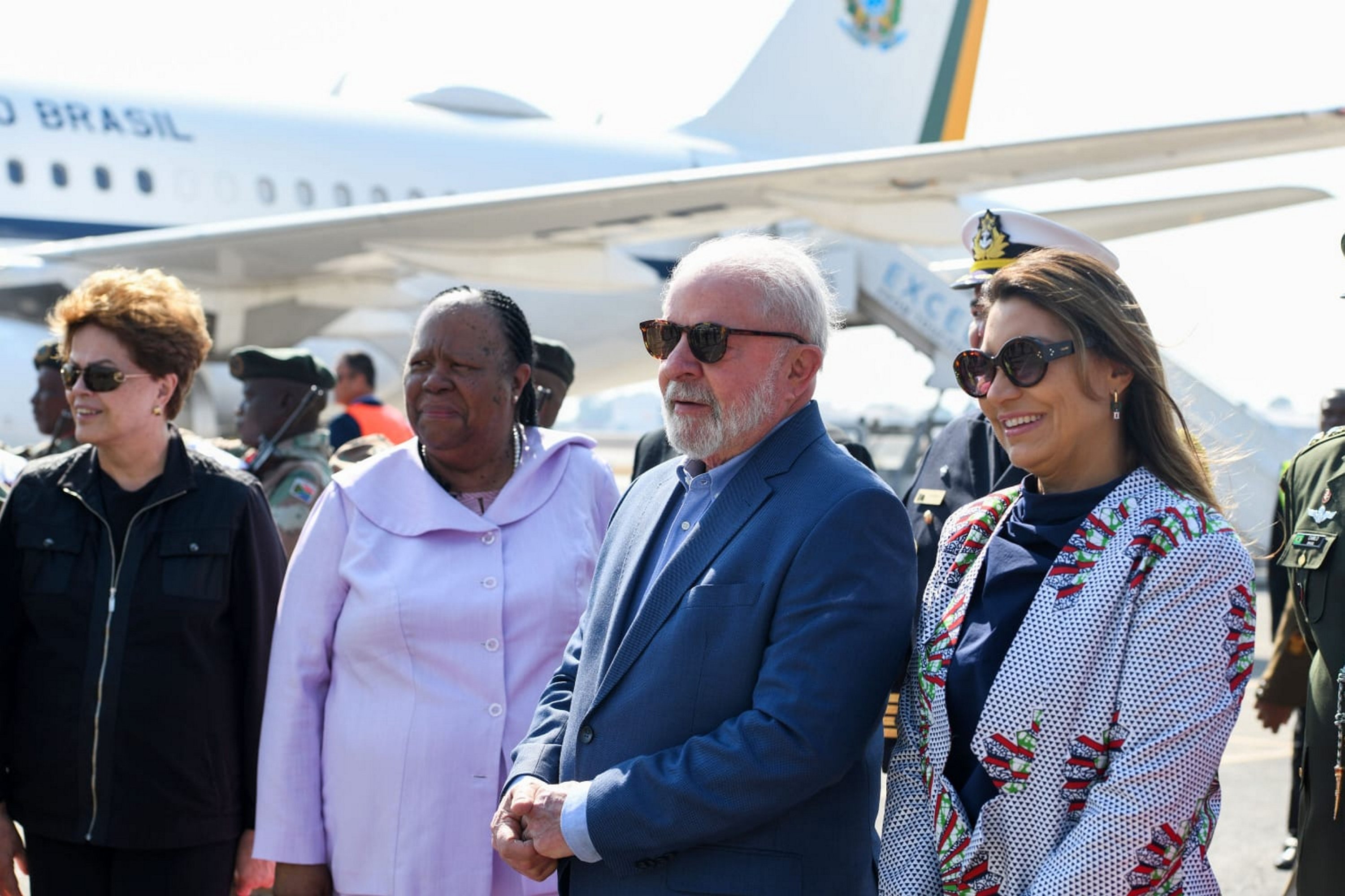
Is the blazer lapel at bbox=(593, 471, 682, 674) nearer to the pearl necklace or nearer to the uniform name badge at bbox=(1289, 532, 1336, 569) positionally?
the pearl necklace

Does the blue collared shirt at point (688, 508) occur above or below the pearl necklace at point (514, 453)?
below

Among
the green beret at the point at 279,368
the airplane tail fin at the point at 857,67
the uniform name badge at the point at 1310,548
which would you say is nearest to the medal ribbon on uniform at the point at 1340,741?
the uniform name badge at the point at 1310,548

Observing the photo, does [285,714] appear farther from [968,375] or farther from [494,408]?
[968,375]

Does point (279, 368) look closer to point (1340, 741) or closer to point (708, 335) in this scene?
point (708, 335)

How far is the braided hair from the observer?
278 centimetres

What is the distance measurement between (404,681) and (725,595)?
799mm

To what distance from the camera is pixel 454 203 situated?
10484mm

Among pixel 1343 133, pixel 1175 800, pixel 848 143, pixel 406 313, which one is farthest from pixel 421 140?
pixel 1175 800

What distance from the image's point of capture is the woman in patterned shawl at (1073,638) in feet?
5.86

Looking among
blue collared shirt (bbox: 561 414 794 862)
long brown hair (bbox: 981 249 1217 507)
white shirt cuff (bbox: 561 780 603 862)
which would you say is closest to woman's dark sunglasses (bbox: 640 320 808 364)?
Result: blue collared shirt (bbox: 561 414 794 862)

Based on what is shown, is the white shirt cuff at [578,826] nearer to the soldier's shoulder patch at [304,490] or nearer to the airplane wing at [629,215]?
the soldier's shoulder patch at [304,490]

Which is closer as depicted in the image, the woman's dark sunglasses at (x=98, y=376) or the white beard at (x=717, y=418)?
the white beard at (x=717, y=418)

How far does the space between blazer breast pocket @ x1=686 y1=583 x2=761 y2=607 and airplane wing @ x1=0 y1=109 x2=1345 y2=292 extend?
8592 millimetres

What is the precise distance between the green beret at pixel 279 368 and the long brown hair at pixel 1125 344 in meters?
3.46
